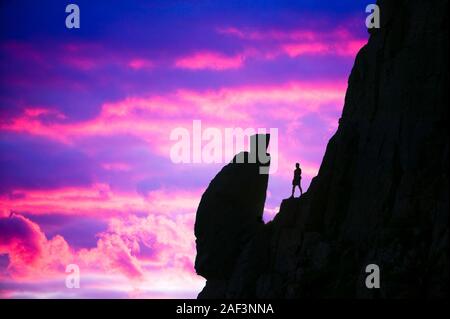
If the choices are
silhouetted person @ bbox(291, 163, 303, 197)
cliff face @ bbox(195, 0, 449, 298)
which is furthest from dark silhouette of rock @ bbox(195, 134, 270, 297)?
silhouetted person @ bbox(291, 163, 303, 197)

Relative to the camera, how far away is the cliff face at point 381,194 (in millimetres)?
75750

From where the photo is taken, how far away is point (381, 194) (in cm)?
8294

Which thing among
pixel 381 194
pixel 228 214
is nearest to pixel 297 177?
pixel 228 214

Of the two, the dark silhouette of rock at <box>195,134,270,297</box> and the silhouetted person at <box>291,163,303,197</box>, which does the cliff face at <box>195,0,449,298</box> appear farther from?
the dark silhouette of rock at <box>195,134,270,297</box>

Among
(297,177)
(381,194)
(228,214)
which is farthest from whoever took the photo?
(228,214)

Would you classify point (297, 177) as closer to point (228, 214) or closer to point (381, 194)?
point (228, 214)

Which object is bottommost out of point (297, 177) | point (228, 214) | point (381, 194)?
point (228, 214)

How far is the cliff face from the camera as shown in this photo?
75750 millimetres

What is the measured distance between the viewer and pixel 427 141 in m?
78.9

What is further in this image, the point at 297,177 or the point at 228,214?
the point at 228,214
